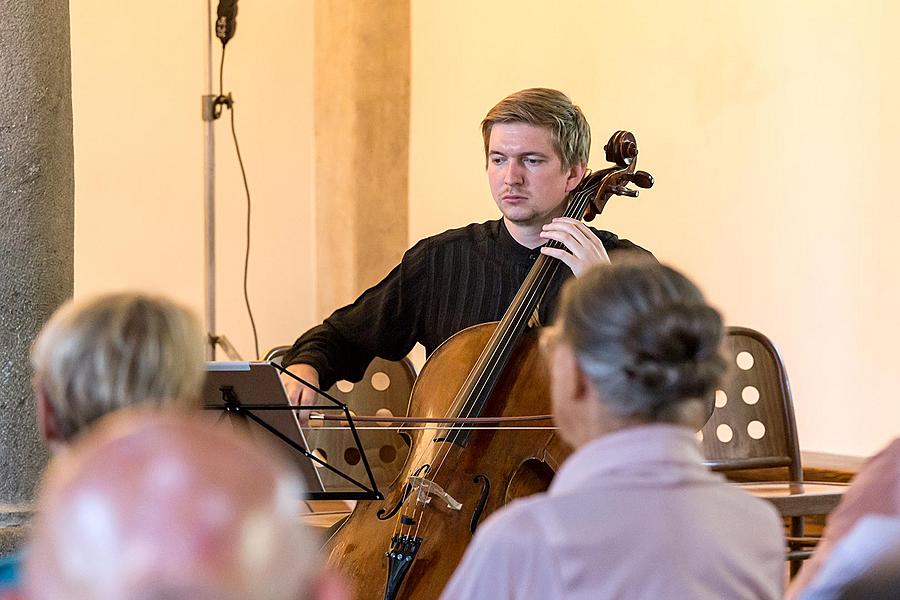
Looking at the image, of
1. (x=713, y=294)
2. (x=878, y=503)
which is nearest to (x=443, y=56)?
(x=713, y=294)

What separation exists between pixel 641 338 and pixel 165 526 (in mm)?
823

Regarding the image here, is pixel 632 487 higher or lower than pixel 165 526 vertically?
lower

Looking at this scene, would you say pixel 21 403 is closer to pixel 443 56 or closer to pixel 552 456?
pixel 552 456

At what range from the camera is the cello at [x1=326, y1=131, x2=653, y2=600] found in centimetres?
234

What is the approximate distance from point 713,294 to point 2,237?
8.52 feet

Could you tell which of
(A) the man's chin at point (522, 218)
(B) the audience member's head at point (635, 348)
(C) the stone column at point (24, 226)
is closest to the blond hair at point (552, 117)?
(A) the man's chin at point (522, 218)

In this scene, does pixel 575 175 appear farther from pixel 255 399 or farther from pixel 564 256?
pixel 255 399

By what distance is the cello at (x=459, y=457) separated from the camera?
2.34m

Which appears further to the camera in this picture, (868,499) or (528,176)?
(528,176)

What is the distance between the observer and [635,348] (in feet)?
4.30

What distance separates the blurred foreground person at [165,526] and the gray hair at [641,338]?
780mm

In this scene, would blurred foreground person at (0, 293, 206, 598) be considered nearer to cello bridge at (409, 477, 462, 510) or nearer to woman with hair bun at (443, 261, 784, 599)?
woman with hair bun at (443, 261, 784, 599)

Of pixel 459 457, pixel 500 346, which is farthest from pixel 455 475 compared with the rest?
pixel 500 346

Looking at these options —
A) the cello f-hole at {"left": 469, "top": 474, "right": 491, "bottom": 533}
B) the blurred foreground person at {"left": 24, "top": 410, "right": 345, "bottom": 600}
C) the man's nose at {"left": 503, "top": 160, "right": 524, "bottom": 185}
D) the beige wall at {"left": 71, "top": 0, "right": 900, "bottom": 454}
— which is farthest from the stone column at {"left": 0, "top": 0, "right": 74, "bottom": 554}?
the beige wall at {"left": 71, "top": 0, "right": 900, "bottom": 454}
